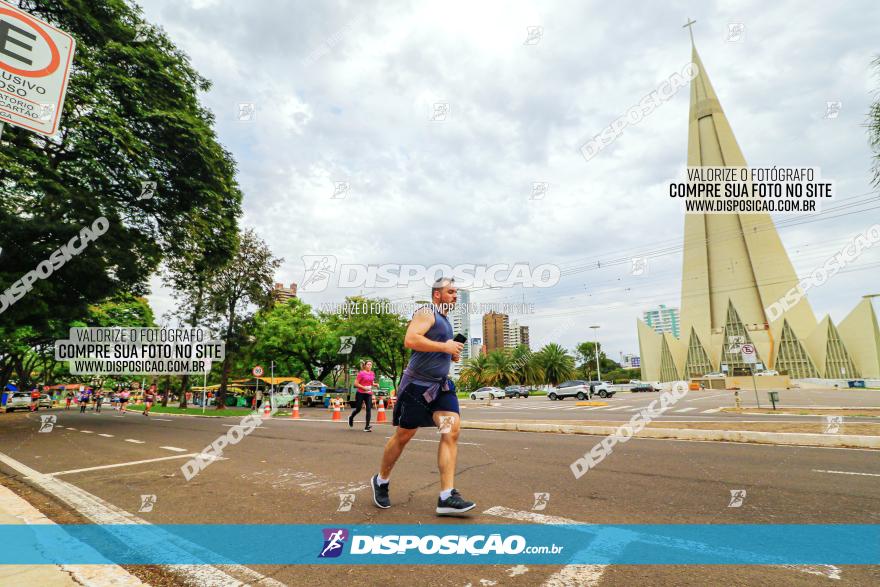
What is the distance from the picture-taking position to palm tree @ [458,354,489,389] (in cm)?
7150

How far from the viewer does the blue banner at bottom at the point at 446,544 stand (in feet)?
8.74

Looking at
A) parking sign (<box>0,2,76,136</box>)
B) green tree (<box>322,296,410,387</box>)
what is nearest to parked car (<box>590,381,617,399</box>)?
green tree (<box>322,296,410,387</box>)

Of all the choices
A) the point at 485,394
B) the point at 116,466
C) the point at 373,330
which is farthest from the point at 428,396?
the point at 485,394

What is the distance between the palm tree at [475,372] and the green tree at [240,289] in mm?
48154

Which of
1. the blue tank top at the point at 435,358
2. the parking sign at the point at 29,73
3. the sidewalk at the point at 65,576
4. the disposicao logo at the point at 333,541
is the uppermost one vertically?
the parking sign at the point at 29,73

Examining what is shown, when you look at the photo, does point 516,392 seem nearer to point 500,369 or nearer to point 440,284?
point 500,369

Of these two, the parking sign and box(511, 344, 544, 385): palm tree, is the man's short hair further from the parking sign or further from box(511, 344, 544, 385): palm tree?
box(511, 344, 544, 385): palm tree

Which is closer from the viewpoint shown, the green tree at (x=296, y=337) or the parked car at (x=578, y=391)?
the green tree at (x=296, y=337)

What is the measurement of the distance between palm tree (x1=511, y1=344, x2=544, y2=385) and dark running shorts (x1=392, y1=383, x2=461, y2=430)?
6547cm

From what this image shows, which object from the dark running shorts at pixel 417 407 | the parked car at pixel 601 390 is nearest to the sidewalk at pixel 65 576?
the dark running shorts at pixel 417 407

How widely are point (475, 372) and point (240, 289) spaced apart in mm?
51550

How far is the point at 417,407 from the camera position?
12.1ft

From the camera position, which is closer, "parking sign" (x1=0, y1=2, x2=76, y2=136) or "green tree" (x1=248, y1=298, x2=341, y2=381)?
"parking sign" (x1=0, y1=2, x2=76, y2=136)

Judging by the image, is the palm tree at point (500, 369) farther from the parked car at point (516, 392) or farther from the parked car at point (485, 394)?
the parked car at point (485, 394)
